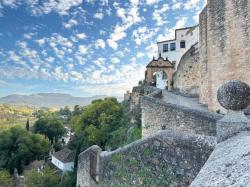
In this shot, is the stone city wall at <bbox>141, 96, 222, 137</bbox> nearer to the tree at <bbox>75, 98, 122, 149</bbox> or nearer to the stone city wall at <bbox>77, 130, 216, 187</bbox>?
the stone city wall at <bbox>77, 130, 216, 187</bbox>

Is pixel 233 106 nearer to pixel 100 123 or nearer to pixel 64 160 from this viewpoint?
pixel 100 123

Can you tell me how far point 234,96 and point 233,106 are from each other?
15cm

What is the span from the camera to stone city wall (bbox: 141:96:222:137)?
9.08 metres

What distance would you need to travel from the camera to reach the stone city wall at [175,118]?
908cm

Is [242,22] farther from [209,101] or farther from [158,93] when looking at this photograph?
[158,93]

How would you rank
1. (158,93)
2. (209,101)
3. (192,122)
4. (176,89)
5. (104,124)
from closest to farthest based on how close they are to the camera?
(192,122)
(209,101)
(158,93)
(176,89)
(104,124)

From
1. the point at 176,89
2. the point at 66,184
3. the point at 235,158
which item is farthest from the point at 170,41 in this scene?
the point at 235,158

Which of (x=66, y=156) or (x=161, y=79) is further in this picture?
(x=66, y=156)

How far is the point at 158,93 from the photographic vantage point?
17.7m

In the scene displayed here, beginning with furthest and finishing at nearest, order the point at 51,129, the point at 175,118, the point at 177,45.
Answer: the point at 51,129 → the point at 177,45 → the point at 175,118

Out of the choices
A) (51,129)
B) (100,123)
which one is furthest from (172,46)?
(51,129)

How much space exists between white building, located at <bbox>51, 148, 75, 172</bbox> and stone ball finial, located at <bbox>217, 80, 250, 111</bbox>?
44.9 metres

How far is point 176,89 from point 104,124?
919 centimetres

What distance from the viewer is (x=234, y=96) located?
3.79 metres
